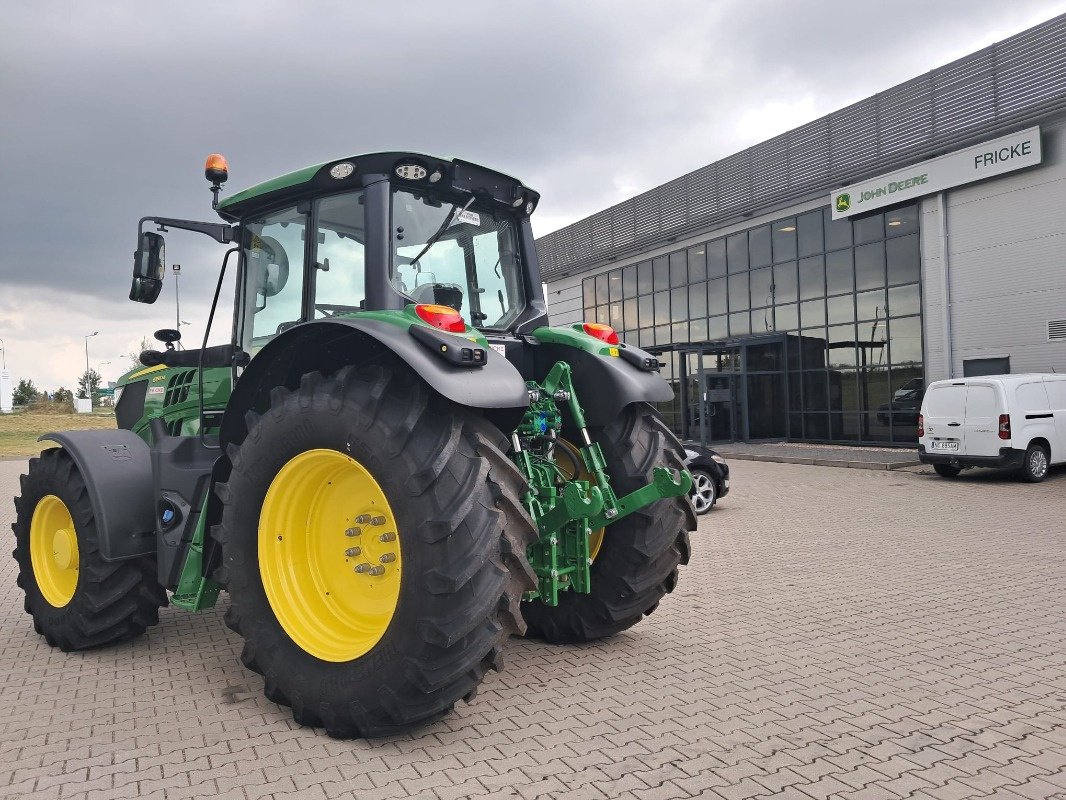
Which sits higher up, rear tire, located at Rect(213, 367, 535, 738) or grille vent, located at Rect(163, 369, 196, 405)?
grille vent, located at Rect(163, 369, 196, 405)

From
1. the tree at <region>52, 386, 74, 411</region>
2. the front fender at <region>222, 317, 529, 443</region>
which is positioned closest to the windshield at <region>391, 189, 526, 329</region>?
the front fender at <region>222, 317, 529, 443</region>

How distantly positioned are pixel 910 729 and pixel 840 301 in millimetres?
19407

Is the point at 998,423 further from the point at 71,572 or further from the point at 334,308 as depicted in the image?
the point at 71,572

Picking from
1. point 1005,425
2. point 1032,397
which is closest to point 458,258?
point 1005,425

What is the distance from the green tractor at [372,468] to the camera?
317 centimetres

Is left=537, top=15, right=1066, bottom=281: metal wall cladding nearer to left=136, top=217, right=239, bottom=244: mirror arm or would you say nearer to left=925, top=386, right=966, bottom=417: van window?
left=925, top=386, right=966, bottom=417: van window

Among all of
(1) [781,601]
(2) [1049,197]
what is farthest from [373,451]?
(2) [1049,197]

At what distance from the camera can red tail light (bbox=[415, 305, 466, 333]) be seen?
342 cm

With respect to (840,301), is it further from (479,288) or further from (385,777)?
(385,777)

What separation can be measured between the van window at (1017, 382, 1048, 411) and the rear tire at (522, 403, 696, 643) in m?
11.3

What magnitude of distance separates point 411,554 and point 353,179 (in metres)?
1.99

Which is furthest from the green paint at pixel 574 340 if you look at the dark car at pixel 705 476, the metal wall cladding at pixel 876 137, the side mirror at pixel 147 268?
the metal wall cladding at pixel 876 137

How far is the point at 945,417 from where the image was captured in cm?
1388

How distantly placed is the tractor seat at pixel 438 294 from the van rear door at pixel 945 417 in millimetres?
12309
